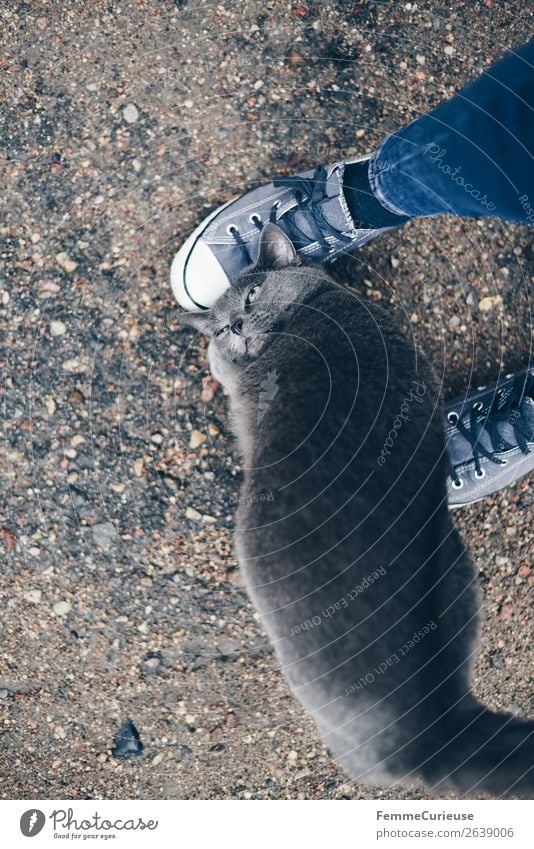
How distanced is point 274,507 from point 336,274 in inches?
41.5

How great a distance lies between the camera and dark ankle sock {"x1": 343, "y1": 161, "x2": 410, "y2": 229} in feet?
6.72

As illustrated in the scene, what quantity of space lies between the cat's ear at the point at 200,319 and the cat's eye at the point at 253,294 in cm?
16

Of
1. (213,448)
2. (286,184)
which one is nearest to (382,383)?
(213,448)

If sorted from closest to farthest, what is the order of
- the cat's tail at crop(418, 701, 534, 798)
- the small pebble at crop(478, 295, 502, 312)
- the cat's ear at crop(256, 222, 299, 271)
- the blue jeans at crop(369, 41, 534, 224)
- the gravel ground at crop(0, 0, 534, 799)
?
the blue jeans at crop(369, 41, 534, 224), the cat's tail at crop(418, 701, 534, 798), the cat's ear at crop(256, 222, 299, 271), the gravel ground at crop(0, 0, 534, 799), the small pebble at crop(478, 295, 502, 312)

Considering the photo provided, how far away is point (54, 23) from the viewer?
2.30 m

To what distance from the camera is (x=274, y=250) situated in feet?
6.87

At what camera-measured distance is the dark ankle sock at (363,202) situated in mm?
2049

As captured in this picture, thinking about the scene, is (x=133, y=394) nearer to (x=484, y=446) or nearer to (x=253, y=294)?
(x=253, y=294)

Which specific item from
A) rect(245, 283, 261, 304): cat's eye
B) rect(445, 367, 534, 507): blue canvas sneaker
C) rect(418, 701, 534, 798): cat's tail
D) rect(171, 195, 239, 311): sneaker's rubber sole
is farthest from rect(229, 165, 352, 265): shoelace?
rect(418, 701, 534, 798): cat's tail

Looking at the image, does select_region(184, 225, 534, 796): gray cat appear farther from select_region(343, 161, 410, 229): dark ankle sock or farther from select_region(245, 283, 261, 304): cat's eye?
select_region(343, 161, 410, 229): dark ankle sock

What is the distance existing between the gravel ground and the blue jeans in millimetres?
628

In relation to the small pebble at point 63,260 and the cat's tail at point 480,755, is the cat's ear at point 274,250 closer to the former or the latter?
the small pebble at point 63,260

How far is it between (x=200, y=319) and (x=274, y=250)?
0.37 metres
